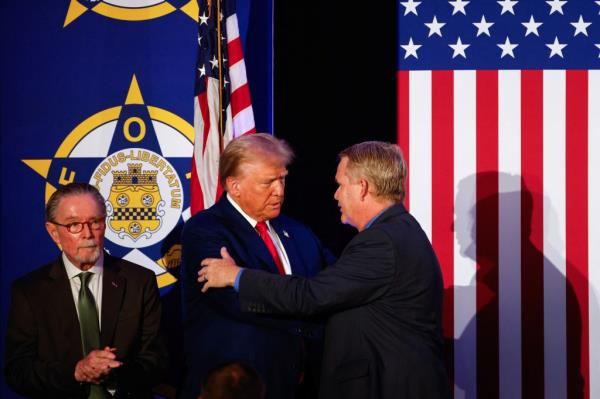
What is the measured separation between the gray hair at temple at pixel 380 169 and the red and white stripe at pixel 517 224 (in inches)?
56.5

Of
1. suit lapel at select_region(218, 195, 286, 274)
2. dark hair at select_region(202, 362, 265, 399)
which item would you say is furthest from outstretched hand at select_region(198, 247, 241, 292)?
dark hair at select_region(202, 362, 265, 399)

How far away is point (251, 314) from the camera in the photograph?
8.68 ft

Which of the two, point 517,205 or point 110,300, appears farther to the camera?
point 517,205

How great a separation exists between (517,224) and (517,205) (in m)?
0.10

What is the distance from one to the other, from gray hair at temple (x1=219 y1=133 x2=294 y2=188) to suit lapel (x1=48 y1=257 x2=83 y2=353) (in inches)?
28.8

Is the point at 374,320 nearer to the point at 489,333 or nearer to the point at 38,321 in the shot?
the point at 38,321

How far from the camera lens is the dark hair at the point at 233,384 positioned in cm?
181

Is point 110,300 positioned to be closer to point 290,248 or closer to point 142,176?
point 290,248

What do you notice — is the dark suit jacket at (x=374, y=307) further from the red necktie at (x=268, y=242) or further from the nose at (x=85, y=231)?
the nose at (x=85, y=231)

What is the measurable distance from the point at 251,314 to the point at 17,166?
Answer: 6.60ft

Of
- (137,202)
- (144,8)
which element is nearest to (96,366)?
(137,202)

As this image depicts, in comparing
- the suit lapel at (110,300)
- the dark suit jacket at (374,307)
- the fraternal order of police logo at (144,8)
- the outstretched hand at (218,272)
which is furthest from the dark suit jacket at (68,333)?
the fraternal order of police logo at (144,8)

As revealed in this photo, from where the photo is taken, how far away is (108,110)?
3996 mm

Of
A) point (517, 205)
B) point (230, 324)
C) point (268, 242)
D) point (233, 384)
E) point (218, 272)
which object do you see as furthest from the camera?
point (517, 205)
